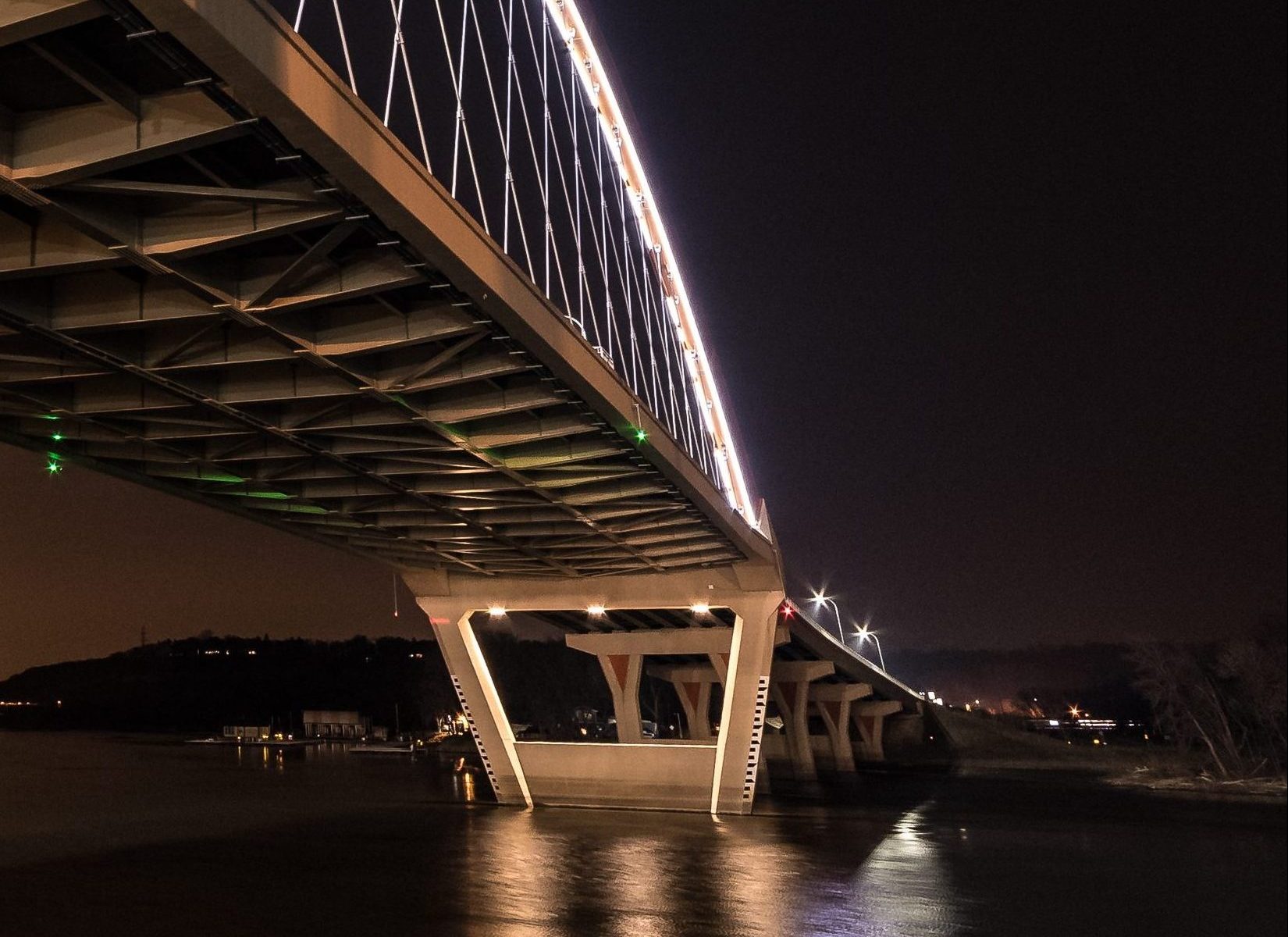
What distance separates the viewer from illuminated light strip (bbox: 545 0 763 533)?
30.4 m

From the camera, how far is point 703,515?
3172 centimetres

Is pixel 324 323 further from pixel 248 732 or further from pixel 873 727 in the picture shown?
pixel 248 732

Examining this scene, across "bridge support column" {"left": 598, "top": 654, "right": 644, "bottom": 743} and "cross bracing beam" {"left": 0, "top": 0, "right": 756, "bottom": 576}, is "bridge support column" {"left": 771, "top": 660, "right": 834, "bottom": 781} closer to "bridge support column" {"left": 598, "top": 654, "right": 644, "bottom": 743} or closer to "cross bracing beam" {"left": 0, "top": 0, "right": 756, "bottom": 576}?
"bridge support column" {"left": 598, "top": 654, "right": 644, "bottom": 743}

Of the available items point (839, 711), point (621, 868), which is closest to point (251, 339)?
point (621, 868)

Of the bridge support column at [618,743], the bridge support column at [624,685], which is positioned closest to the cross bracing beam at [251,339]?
the bridge support column at [618,743]

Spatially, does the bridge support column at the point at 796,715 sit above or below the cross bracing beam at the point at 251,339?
below

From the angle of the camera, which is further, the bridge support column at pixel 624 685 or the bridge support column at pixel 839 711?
the bridge support column at pixel 839 711

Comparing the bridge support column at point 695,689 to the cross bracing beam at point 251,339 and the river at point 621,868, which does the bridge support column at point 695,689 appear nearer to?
the river at point 621,868

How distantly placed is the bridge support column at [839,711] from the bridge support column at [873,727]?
10.8 meters

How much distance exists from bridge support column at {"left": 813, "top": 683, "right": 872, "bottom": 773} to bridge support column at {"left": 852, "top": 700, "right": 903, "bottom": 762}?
10801 mm

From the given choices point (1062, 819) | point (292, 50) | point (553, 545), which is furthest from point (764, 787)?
point (292, 50)

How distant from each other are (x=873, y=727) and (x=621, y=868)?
292 feet

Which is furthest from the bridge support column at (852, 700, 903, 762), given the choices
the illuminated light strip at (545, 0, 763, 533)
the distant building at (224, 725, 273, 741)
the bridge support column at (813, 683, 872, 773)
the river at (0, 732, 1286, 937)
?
the distant building at (224, 725, 273, 741)

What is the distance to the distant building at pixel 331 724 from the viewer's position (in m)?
156
